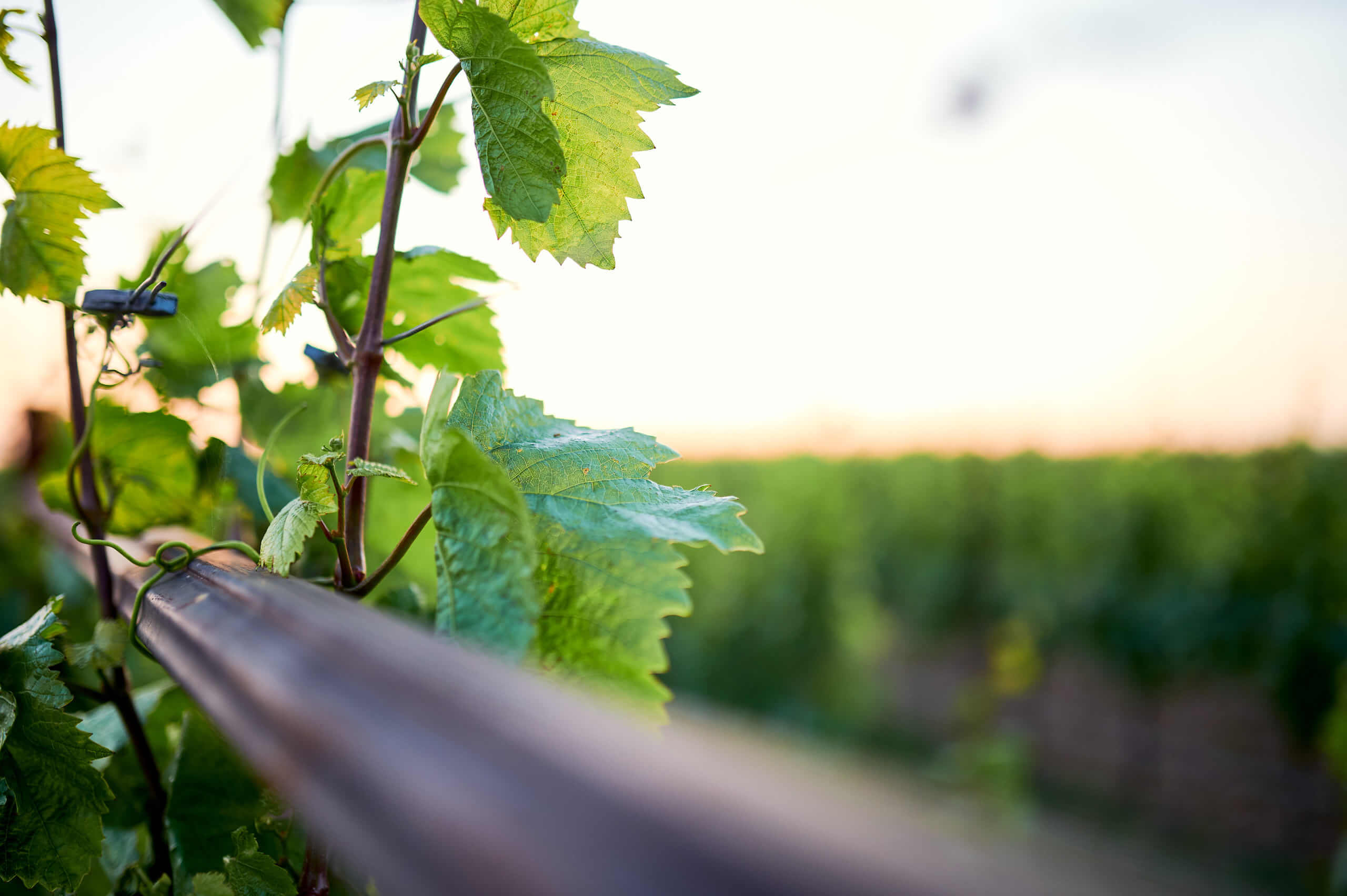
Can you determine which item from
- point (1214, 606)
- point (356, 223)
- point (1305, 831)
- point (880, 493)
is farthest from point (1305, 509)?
point (356, 223)

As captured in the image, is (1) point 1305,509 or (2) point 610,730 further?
(1) point 1305,509

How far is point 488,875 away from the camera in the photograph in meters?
0.15

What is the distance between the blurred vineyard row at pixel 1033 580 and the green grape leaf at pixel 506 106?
5796 millimetres

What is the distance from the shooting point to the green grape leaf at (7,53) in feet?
1.65

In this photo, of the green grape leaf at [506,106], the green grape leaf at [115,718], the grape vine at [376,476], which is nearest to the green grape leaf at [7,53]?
the grape vine at [376,476]

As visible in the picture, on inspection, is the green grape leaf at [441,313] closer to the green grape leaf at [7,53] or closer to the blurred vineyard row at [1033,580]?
the green grape leaf at [7,53]

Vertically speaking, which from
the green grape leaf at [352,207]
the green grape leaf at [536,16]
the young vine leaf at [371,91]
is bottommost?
the green grape leaf at [352,207]

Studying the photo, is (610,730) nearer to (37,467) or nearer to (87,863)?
(87,863)

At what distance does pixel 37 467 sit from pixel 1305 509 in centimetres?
652

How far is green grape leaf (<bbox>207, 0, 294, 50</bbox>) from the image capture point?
26.8 inches

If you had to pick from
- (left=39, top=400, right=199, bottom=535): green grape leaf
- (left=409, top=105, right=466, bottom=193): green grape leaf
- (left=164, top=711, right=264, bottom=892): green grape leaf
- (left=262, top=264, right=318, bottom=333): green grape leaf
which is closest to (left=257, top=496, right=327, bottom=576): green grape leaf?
(left=262, top=264, right=318, bottom=333): green grape leaf

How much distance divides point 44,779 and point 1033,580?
691cm

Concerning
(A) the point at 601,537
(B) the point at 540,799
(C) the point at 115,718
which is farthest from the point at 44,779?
(B) the point at 540,799

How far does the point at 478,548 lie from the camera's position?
0.34 meters
